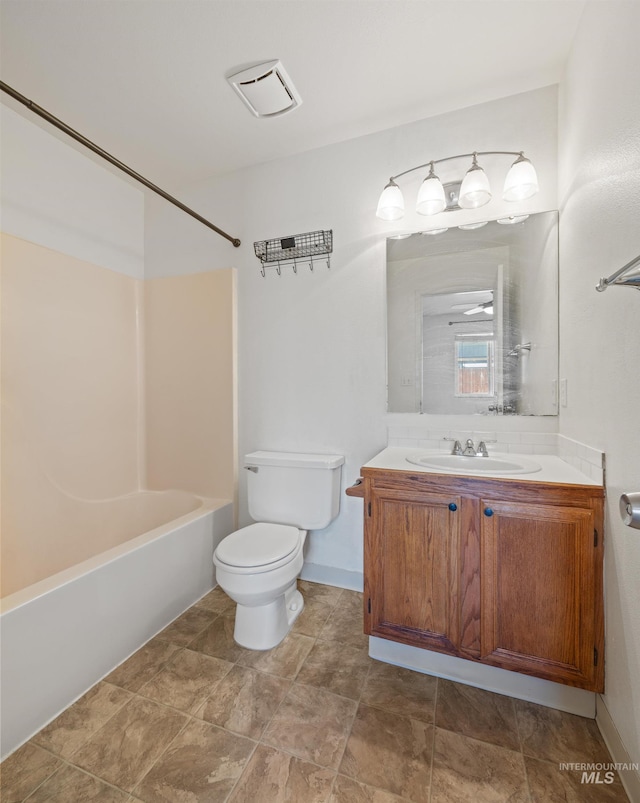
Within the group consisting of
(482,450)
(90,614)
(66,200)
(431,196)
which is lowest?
(90,614)

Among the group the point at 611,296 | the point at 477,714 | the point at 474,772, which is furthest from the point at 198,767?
the point at 611,296

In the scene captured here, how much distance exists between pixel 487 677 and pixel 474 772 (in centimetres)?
36

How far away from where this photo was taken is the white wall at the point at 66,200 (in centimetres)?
181

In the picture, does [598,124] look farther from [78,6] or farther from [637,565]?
[78,6]

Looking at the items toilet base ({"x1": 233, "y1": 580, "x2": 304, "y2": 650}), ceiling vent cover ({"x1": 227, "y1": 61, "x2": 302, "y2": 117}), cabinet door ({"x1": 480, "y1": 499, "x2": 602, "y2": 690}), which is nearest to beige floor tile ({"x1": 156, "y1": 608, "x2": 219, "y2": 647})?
toilet base ({"x1": 233, "y1": 580, "x2": 304, "y2": 650})

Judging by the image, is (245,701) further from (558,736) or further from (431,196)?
(431,196)

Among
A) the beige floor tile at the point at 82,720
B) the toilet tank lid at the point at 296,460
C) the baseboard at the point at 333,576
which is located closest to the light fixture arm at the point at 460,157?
the toilet tank lid at the point at 296,460

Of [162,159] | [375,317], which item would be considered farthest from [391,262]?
[162,159]

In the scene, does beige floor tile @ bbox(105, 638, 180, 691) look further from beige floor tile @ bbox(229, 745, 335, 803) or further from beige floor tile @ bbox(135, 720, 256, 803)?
beige floor tile @ bbox(229, 745, 335, 803)

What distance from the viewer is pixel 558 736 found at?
1.15m

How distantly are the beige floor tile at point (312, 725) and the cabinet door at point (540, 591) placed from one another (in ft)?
1.80

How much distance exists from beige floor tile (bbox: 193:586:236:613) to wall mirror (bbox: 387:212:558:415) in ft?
4.47

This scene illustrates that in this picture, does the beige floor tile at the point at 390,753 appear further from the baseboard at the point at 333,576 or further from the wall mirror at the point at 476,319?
the wall mirror at the point at 476,319

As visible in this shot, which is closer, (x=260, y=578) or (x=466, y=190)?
(x=260, y=578)
